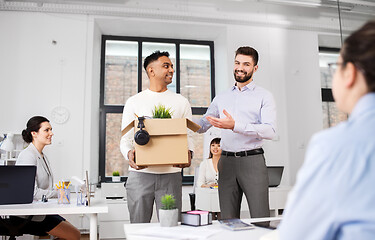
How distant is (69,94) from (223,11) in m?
2.48

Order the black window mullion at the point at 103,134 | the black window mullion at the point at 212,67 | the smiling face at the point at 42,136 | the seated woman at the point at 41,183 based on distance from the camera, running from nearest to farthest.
Answer: 1. the seated woman at the point at 41,183
2. the smiling face at the point at 42,136
3. the black window mullion at the point at 103,134
4. the black window mullion at the point at 212,67

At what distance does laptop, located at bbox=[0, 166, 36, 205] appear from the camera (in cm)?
203

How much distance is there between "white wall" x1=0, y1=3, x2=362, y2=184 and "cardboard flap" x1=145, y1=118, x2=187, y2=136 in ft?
9.86

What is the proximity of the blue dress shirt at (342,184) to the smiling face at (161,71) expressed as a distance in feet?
5.20

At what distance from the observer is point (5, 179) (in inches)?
80.0

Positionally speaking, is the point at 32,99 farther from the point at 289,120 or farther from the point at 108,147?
the point at 289,120

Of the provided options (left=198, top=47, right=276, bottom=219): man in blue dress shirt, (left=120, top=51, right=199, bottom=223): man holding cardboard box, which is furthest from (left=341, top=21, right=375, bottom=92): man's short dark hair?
(left=198, top=47, right=276, bottom=219): man in blue dress shirt

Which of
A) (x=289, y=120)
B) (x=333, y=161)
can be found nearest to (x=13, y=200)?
(x=333, y=161)

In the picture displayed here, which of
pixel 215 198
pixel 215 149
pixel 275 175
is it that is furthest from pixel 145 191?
pixel 275 175

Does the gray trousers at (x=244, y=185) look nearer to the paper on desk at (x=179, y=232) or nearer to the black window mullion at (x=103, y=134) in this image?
→ the paper on desk at (x=179, y=232)

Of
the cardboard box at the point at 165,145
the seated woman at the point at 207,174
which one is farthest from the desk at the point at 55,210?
the seated woman at the point at 207,174

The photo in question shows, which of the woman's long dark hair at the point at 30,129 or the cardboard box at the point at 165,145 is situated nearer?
the cardboard box at the point at 165,145

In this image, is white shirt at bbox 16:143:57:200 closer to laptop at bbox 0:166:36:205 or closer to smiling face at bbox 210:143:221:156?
laptop at bbox 0:166:36:205

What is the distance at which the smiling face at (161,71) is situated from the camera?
2129 millimetres
